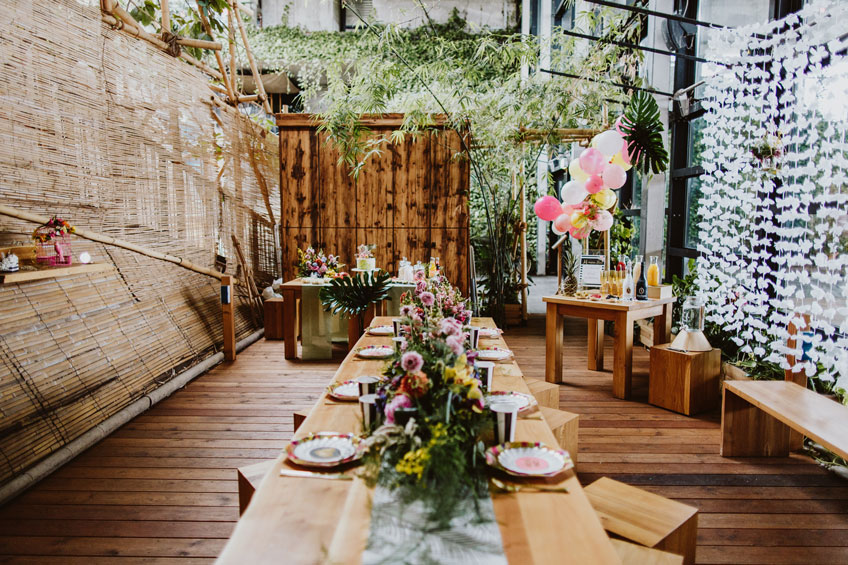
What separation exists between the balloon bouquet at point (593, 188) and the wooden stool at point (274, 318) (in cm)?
318

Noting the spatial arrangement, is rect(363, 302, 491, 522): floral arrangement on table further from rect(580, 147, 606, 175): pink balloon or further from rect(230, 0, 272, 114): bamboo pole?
rect(230, 0, 272, 114): bamboo pole

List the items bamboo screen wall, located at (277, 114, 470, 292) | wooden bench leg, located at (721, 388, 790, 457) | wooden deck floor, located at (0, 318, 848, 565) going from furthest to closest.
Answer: bamboo screen wall, located at (277, 114, 470, 292) → wooden bench leg, located at (721, 388, 790, 457) → wooden deck floor, located at (0, 318, 848, 565)

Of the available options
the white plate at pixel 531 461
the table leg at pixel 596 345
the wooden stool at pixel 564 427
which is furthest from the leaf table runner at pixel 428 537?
the table leg at pixel 596 345

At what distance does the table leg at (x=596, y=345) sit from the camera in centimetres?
489

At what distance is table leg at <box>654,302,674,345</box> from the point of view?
4.41 m

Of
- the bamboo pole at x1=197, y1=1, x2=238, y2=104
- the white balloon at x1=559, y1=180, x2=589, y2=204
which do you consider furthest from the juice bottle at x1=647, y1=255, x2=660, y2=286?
the bamboo pole at x1=197, y1=1, x2=238, y2=104

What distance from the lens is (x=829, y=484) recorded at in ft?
9.03

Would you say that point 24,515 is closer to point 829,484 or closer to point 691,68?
point 829,484

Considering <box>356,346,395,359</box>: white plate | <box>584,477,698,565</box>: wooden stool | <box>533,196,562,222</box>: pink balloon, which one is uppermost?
<box>533,196,562,222</box>: pink balloon

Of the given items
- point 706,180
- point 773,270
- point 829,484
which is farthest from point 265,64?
point 829,484

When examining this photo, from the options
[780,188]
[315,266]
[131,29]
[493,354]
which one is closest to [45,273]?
[493,354]

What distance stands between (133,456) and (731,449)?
328 cm

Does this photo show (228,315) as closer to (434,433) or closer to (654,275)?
(654,275)

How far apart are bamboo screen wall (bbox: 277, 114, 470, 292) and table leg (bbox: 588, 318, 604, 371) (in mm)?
1699
